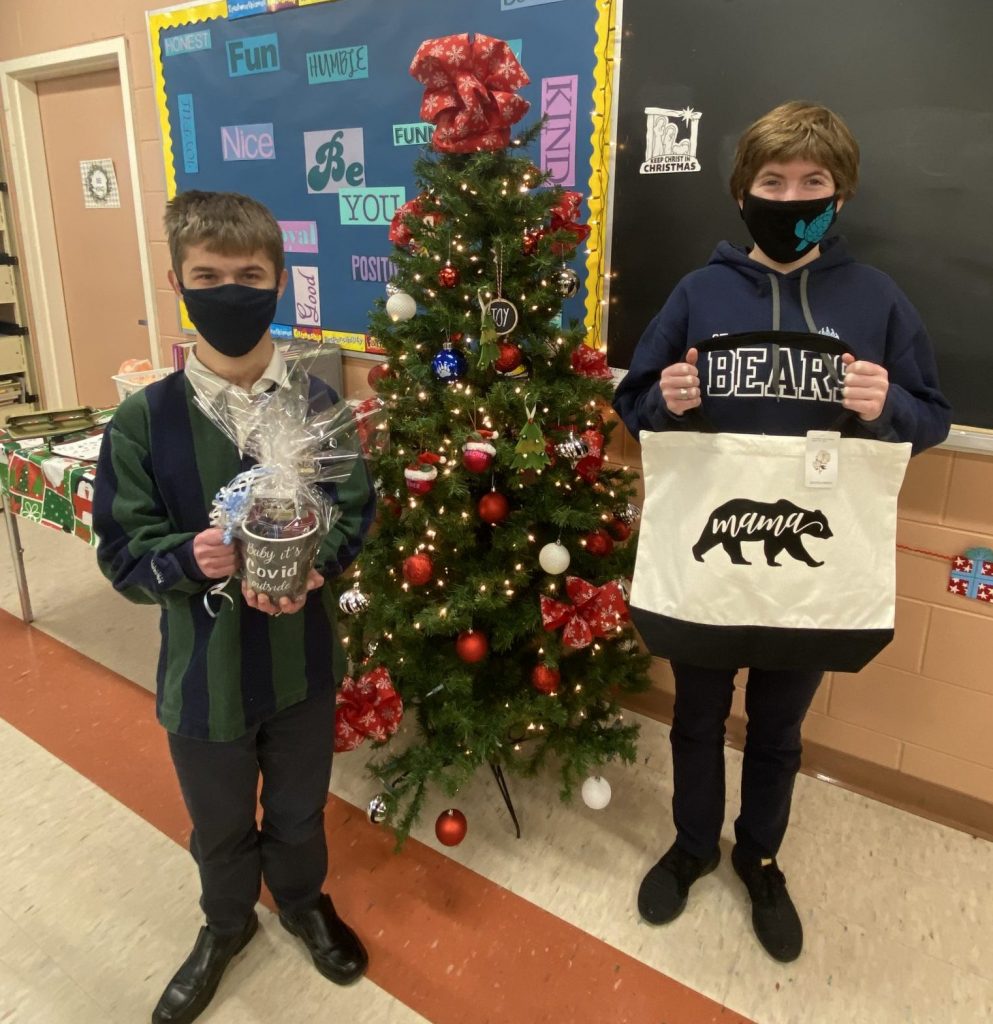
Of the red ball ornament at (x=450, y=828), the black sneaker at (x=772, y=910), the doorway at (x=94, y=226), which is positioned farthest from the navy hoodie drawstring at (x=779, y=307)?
the doorway at (x=94, y=226)

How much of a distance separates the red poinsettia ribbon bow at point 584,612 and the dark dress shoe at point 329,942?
0.77 metres

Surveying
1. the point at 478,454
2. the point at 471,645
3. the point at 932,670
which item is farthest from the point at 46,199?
the point at 932,670

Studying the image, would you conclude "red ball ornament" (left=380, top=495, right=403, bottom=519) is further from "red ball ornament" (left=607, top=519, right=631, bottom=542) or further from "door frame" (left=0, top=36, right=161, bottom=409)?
"door frame" (left=0, top=36, right=161, bottom=409)

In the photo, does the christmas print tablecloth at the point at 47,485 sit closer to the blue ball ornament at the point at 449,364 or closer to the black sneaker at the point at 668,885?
the blue ball ornament at the point at 449,364

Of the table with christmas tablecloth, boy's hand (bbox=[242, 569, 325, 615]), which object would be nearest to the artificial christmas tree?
boy's hand (bbox=[242, 569, 325, 615])

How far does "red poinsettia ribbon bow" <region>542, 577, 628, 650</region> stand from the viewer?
187 centimetres

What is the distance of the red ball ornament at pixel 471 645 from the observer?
186 centimetres

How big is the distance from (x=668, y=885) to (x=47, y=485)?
209 cm

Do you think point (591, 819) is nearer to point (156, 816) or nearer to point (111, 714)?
point (156, 816)

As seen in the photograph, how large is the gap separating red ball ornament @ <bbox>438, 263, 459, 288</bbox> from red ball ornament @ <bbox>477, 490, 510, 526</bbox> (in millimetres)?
479

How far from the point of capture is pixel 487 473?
6.18ft

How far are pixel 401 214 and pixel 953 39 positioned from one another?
121cm

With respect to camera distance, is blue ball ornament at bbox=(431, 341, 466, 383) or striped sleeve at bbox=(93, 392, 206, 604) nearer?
striped sleeve at bbox=(93, 392, 206, 604)

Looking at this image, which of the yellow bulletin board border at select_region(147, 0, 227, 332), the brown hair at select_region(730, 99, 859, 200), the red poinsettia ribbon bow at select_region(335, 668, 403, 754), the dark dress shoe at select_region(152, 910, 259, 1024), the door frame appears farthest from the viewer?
the door frame
